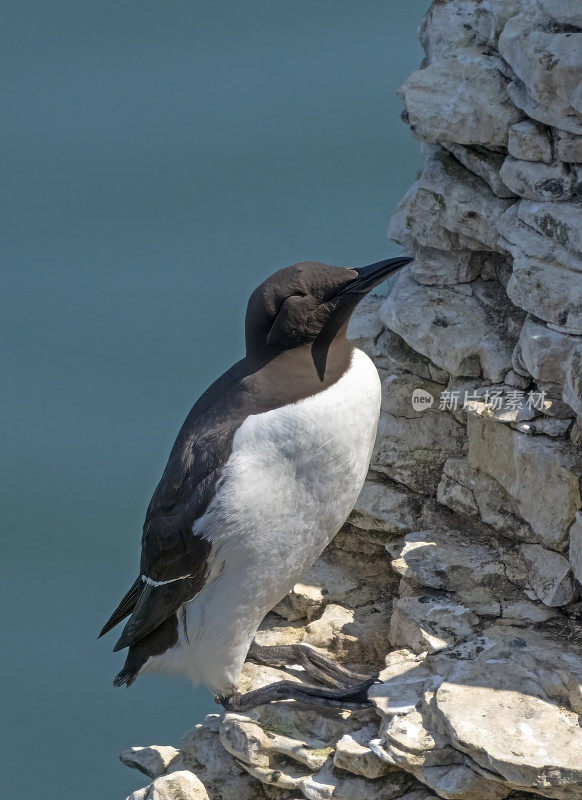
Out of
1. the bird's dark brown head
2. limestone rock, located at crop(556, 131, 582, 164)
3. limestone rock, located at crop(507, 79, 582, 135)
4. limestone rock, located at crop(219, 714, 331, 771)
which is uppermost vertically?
limestone rock, located at crop(507, 79, 582, 135)

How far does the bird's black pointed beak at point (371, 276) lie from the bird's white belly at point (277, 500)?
279mm

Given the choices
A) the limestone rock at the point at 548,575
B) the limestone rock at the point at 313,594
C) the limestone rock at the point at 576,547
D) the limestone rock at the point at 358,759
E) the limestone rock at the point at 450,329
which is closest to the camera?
the limestone rock at the point at 358,759

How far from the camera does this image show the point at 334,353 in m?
3.48

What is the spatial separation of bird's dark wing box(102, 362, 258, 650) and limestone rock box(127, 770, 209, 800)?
1.53 feet

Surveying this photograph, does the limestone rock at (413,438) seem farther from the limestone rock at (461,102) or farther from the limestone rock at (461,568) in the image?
the limestone rock at (461,102)

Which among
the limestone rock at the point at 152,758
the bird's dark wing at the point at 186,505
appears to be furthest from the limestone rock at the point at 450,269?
the limestone rock at the point at 152,758

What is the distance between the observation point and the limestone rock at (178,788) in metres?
3.51

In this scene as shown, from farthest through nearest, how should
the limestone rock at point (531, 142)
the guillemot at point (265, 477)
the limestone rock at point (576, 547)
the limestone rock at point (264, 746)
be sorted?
the limestone rock at point (531, 142) → the limestone rock at point (576, 547) → the limestone rock at point (264, 746) → the guillemot at point (265, 477)

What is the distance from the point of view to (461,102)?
3.94m

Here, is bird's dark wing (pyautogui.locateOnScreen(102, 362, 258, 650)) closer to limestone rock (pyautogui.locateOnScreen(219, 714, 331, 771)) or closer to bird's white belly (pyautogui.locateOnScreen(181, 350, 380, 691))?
bird's white belly (pyautogui.locateOnScreen(181, 350, 380, 691))

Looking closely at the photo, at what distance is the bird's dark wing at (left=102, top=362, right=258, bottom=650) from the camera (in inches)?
137

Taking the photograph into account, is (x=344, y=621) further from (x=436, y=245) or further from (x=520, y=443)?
(x=436, y=245)

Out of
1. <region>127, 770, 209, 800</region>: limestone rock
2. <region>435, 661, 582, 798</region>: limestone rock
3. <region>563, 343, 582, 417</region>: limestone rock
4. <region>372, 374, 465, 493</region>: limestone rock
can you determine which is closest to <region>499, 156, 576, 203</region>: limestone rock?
<region>563, 343, 582, 417</region>: limestone rock

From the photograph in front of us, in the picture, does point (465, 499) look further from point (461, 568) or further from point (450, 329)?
point (450, 329)
